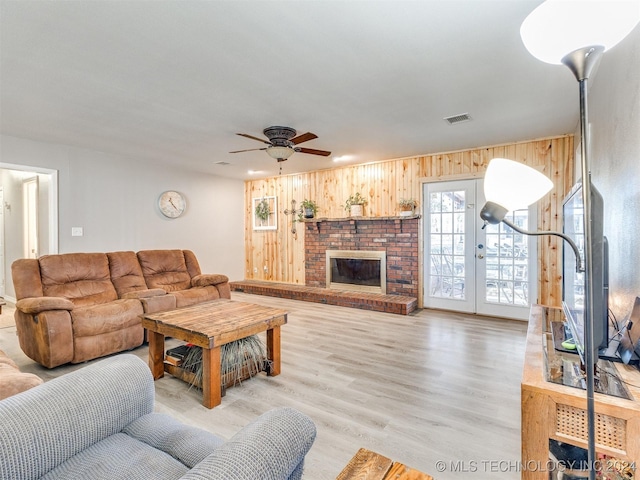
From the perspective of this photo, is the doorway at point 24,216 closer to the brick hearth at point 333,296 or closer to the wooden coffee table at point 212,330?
the wooden coffee table at point 212,330

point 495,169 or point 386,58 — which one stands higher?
point 386,58

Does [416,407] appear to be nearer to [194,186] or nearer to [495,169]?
[495,169]

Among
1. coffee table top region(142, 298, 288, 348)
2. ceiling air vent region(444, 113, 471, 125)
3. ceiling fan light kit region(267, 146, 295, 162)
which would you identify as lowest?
coffee table top region(142, 298, 288, 348)

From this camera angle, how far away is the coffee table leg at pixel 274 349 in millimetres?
2732

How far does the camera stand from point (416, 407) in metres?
2.22

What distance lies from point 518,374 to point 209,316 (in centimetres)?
260

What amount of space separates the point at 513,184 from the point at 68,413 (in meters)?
1.62

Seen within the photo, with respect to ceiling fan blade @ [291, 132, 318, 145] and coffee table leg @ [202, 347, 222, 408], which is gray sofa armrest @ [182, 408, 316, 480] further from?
ceiling fan blade @ [291, 132, 318, 145]

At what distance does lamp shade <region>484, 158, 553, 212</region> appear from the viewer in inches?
41.9

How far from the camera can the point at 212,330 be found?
2285 mm

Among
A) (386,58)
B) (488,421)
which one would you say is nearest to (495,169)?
(386,58)


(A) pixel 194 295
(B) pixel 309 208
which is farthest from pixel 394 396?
(B) pixel 309 208

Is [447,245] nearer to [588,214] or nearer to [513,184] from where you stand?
[513,184]

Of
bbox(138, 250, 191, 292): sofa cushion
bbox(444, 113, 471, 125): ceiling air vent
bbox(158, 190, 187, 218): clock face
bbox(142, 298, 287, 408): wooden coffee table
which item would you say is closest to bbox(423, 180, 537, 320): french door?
bbox(444, 113, 471, 125): ceiling air vent
